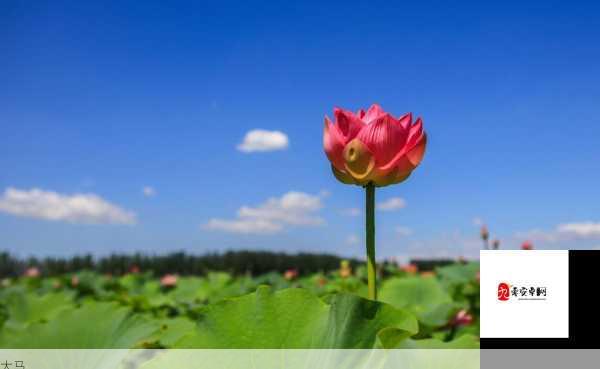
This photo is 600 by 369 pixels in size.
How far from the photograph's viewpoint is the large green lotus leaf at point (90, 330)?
1.26m

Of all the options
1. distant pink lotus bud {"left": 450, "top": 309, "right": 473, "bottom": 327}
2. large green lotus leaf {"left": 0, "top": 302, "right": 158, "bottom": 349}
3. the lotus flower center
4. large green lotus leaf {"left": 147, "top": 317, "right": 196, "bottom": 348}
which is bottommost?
distant pink lotus bud {"left": 450, "top": 309, "right": 473, "bottom": 327}

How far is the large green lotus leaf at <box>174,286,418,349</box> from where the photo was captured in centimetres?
83

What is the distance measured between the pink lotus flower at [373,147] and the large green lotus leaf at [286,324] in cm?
25

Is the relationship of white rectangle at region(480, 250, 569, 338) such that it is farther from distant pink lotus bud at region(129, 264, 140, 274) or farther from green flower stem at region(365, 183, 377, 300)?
distant pink lotus bud at region(129, 264, 140, 274)

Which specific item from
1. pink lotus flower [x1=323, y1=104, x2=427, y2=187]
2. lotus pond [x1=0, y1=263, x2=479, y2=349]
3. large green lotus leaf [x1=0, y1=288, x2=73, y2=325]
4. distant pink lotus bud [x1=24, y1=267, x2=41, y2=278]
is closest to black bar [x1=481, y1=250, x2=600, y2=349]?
lotus pond [x1=0, y1=263, x2=479, y2=349]

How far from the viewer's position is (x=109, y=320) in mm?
1295

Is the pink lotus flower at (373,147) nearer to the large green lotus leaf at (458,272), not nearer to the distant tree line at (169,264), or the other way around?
the large green lotus leaf at (458,272)

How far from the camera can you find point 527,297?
0.92 metres

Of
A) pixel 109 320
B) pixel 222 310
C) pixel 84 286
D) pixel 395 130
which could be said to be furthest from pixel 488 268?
pixel 84 286

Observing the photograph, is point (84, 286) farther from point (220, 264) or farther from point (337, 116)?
point (337, 116)

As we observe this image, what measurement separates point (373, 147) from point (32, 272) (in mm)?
7988

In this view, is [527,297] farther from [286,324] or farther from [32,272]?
[32,272]

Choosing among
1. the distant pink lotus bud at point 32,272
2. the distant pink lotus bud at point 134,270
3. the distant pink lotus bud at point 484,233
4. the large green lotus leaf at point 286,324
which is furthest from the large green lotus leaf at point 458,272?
the distant pink lotus bud at point 32,272

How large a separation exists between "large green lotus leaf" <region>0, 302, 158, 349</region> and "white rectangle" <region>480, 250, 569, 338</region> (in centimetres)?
69
